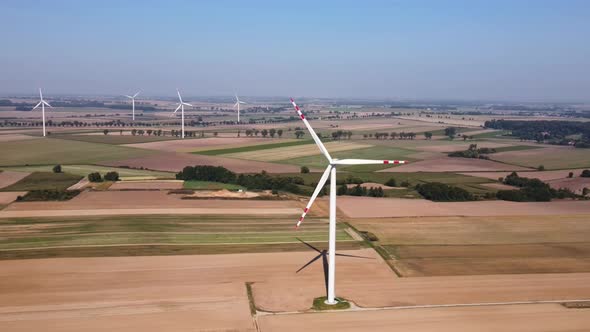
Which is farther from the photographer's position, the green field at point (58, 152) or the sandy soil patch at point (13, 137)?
the sandy soil patch at point (13, 137)

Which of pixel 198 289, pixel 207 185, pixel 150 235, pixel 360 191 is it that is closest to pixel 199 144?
pixel 207 185

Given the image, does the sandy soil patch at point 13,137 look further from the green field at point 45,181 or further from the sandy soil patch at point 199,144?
the green field at point 45,181

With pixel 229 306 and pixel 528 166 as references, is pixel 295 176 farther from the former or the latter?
pixel 229 306

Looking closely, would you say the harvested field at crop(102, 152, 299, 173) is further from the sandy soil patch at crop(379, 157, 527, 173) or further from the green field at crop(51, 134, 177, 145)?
the green field at crop(51, 134, 177, 145)

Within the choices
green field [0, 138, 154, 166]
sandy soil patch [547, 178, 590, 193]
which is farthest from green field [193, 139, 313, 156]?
sandy soil patch [547, 178, 590, 193]

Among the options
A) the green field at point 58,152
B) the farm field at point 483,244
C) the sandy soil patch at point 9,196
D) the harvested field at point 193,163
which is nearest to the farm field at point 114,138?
the green field at point 58,152

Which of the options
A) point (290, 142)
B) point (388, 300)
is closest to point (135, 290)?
point (388, 300)
